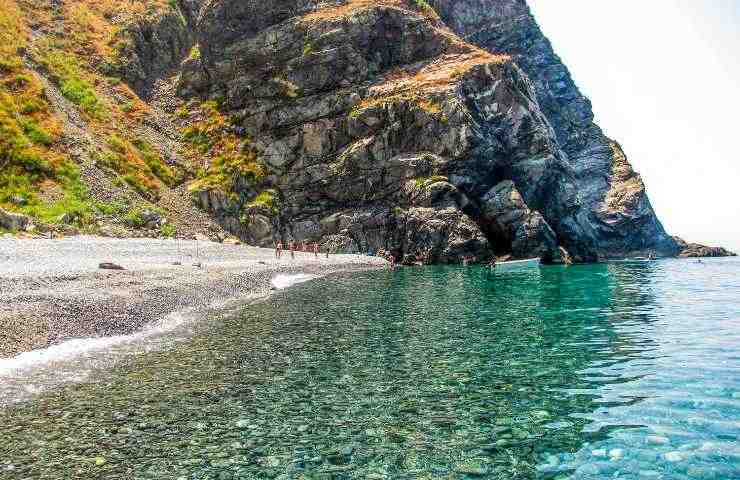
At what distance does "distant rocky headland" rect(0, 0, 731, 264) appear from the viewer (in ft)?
272

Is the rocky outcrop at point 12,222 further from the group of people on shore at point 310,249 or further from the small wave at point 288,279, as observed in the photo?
the group of people on shore at point 310,249

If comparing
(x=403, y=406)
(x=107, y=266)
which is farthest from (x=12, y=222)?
(x=403, y=406)

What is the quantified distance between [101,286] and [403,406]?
80.1ft

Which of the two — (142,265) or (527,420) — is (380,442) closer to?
(527,420)

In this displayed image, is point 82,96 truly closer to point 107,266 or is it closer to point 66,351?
point 107,266

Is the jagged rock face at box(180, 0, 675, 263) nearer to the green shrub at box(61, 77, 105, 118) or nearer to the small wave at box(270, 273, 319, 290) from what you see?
the green shrub at box(61, 77, 105, 118)

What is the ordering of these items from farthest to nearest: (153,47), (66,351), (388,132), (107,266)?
(153,47) → (388,132) → (107,266) → (66,351)

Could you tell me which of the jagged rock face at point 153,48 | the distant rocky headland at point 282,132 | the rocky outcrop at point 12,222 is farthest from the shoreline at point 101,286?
the jagged rock face at point 153,48

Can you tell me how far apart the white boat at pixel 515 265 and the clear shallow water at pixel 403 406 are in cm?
4326

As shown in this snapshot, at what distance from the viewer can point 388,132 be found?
95375mm

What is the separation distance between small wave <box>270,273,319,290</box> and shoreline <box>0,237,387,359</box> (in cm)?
83

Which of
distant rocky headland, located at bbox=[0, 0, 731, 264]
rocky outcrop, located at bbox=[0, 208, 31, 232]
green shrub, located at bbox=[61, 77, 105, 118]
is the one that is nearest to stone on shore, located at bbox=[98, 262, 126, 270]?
rocky outcrop, located at bbox=[0, 208, 31, 232]

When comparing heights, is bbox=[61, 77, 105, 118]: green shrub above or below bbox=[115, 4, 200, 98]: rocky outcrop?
below

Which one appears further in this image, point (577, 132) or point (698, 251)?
point (577, 132)
